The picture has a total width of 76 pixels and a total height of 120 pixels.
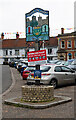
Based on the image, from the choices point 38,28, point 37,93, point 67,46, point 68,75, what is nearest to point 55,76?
point 68,75

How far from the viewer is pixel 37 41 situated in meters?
11.4

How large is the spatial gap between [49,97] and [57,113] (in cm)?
173

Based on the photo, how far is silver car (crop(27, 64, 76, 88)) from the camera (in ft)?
48.7

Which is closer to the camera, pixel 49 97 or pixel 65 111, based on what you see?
pixel 65 111

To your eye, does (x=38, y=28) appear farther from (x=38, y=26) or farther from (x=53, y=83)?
(x=53, y=83)

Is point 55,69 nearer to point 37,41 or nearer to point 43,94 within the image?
point 37,41

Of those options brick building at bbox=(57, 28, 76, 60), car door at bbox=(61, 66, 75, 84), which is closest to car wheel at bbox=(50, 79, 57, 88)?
car door at bbox=(61, 66, 75, 84)

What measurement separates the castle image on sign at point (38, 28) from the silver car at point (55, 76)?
393 centimetres

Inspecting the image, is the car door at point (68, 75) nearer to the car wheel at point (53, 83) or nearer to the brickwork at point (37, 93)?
the car wheel at point (53, 83)

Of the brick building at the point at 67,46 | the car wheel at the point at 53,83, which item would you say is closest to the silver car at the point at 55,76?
the car wheel at the point at 53,83

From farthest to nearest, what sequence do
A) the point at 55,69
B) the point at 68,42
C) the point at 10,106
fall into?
the point at 68,42 < the point at 55,69 < the point at 10,106

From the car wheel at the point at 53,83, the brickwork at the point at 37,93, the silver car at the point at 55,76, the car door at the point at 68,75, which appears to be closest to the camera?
the brickwork at the point at 37,93

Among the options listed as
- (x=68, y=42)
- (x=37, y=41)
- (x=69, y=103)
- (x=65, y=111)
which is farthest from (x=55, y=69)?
(x=68, y=42)

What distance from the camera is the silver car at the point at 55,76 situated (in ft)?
48.7
